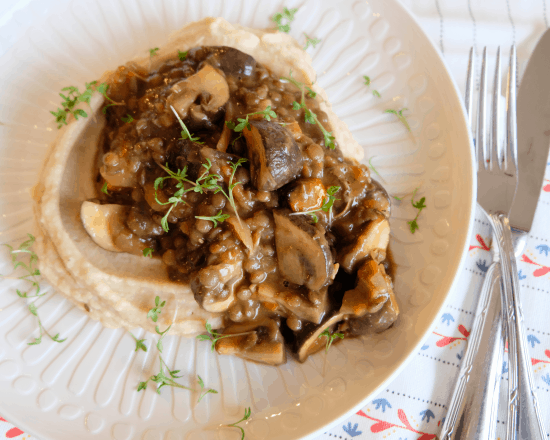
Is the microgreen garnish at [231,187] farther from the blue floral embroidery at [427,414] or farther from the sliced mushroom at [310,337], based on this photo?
the blue floral embroidery at [427,414]

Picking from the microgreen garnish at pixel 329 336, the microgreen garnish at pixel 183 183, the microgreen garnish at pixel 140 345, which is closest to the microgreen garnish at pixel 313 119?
the microgreen garnish at pixel 183 183

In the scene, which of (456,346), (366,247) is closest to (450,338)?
(456,346)

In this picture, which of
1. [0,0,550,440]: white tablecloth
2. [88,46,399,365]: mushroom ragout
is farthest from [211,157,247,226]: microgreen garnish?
[0,0,550,440]: white tablecloth

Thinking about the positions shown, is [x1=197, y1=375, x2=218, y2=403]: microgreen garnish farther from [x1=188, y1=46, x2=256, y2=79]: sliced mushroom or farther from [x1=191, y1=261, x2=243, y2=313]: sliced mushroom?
[x1=188, y1=46, x2=256, y2=79]: sliced mushroom

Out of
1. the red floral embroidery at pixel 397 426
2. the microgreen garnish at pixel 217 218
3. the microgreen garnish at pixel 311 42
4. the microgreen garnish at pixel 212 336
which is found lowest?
the red floral embroidery at pixel 397 426

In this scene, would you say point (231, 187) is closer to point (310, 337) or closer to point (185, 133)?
point (185, 133)

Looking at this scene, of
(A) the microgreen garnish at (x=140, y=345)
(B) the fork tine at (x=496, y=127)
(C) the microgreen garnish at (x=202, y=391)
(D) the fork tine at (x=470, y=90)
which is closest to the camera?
(C) the microgreen garnish at (x=202, y=391)
